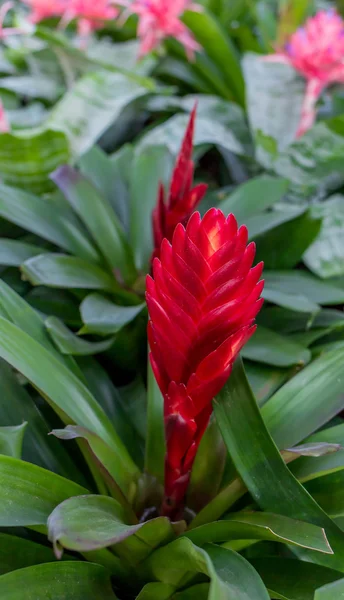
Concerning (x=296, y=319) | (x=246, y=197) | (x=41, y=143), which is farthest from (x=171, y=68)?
(x=296, y=319)

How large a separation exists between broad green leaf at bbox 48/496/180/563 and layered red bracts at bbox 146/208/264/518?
0.10 metres

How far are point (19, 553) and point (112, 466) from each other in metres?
0.13

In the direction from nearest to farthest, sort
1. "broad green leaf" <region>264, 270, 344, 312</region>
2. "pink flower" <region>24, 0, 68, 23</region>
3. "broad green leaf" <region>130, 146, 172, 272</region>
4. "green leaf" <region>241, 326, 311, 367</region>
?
"green leaf" <region>241, 326, 311, 367</region> < "broad green leaf" <region>264, 270, 344, 312</region> < "broad green leaf" <region>130, 146, 172, 272</region> < "pink flower" <region>24, 0, 68, 23</region>

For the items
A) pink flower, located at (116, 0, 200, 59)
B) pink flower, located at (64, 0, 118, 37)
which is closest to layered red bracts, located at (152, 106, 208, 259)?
pink flower, located at (116, 0, 200, 59)

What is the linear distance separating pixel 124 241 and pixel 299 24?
4.04 ft

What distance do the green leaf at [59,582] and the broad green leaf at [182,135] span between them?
944mm

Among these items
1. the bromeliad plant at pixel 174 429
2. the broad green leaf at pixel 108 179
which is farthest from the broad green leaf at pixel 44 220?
the broad green leaf at pixel 108 179

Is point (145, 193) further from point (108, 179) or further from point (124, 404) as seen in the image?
point (124, 404)

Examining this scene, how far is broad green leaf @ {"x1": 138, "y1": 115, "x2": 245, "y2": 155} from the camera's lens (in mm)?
1237

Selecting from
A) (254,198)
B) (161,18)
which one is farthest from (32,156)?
(161,18)

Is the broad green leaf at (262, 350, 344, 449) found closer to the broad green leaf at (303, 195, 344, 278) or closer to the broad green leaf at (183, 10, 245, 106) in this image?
the broad green leaf at (303, 195, 344, 278)

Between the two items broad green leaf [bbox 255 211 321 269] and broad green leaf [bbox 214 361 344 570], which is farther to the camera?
broad green leaf [bbox 255 211 321 269]

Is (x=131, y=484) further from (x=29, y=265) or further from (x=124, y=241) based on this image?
(x=124, y=241)

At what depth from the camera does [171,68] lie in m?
1.61
